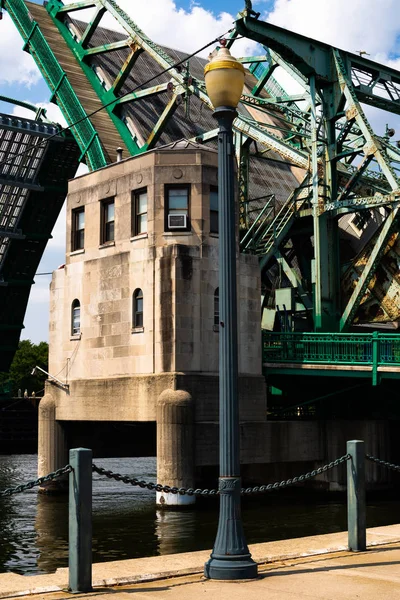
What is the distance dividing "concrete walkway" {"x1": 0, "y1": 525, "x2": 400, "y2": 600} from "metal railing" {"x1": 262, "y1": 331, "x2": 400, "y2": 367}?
16.8m

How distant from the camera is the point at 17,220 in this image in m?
61.0

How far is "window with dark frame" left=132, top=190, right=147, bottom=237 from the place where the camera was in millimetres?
31703

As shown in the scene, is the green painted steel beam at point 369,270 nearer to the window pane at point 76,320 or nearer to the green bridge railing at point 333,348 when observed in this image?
the green bridge railing at point 333,348

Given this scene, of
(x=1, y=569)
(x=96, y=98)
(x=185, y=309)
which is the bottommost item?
(x=1, y=569)

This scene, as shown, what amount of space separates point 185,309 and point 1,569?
13.4 meters

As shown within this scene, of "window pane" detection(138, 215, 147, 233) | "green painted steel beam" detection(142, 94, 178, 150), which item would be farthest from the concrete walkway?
"green painted steel beam" detection(142, 94, 178, 150)

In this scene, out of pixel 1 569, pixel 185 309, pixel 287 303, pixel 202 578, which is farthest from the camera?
pixel 287 303

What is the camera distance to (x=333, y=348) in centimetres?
3158

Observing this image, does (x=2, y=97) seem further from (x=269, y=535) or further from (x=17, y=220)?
(x=269, y=535)

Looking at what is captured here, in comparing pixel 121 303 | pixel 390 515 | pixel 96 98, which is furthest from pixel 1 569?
pixel 96 98

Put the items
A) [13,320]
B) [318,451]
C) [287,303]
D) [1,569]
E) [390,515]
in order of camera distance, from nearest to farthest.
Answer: [1,569]
[390,515]
[318,451]
[287,303]
[13,320]

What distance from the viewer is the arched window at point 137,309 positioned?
3108cm

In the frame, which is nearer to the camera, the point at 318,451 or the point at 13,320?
the point at 318,451

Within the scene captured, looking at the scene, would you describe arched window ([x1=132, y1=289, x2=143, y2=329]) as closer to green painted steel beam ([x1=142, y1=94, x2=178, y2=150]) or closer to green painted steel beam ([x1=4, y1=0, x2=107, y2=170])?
green painted steel beam ([x1=142, y1=94, x2=178, y2=150])
